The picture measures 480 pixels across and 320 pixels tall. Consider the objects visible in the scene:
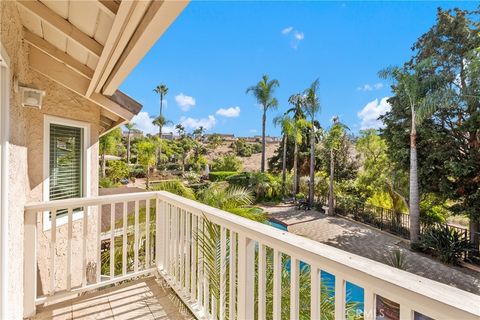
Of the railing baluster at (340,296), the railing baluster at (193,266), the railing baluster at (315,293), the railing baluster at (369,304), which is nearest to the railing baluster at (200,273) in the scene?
the railing baluster at (193,266)

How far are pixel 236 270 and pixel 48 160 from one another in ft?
10.8

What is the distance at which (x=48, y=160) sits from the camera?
3.62 m

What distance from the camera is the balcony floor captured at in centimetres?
240

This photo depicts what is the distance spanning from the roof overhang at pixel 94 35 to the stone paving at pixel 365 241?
33.1 ft

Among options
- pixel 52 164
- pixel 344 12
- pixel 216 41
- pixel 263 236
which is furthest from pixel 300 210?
pixel 263 236

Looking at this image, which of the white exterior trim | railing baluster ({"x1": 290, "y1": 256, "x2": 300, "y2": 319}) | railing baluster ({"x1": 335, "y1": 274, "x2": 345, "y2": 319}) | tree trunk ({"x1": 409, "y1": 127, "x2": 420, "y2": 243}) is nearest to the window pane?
the white exterior trim

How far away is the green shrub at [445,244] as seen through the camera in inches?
371

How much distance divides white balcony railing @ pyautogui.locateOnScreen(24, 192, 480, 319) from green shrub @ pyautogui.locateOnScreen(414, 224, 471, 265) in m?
9.49

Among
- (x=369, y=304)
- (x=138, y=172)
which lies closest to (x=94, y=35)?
(x=369, y=304)

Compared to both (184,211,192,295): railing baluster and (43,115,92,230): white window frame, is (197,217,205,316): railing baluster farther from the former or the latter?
(43,115,92,230): white window frame

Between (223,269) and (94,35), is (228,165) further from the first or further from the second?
(223,269)

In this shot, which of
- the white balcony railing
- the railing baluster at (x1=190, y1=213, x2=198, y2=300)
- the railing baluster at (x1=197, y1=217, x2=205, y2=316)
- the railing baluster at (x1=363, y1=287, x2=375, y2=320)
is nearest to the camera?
the white balcony railing

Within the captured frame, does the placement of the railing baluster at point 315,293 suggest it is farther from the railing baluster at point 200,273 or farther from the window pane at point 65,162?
the window pane at point 65,162

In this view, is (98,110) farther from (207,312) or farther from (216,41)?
(216,41)
